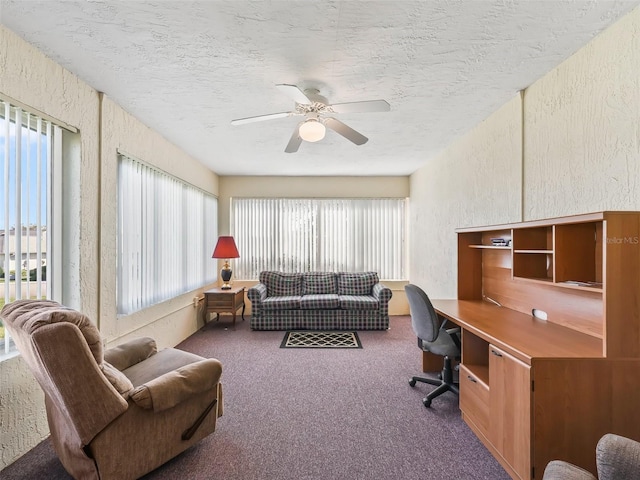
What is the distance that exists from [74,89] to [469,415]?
12.4 ft

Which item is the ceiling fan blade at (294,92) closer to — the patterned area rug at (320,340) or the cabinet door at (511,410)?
the cabinet door at (511,410)

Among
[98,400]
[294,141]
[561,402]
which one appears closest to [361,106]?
[294,141]

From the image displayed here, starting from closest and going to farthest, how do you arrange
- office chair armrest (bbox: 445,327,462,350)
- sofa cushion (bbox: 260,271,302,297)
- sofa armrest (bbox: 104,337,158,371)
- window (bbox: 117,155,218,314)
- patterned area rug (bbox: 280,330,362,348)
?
1. sofa armrest (bbox: 104,337,158,371)
2. office chair armrest (bbox: 445,327,462,350)
3. window (bbox: 117,155,218,314)
4. patterned area rug (bbox: 280,330,362,348)
5. sofa cushion (bbox: 260,271,302,297)

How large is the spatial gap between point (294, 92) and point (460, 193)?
8.06 feet

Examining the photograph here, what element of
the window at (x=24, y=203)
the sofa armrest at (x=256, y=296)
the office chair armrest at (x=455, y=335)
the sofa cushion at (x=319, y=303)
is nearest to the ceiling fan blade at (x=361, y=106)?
the office chair armrest at (x=455, y=335)

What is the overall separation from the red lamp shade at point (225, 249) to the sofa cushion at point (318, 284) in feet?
4.12

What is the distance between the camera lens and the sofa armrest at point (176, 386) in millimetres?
1582

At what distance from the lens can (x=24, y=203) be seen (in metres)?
2.00

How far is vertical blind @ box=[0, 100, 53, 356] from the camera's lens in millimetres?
1852

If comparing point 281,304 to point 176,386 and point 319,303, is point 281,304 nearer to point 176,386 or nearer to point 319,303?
point 319,303

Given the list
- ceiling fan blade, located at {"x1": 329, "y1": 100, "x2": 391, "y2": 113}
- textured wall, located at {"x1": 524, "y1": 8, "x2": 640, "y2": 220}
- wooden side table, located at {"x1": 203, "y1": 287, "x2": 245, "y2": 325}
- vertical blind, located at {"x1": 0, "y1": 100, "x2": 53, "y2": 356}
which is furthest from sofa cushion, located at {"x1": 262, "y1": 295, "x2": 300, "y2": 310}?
textured wall, located at {"x1": 524, "y1": 8, "x2": 640, "y2": 220}

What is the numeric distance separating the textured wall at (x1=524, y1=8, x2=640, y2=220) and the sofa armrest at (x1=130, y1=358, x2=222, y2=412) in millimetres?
2586

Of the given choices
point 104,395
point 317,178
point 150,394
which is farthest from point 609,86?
point 317,178

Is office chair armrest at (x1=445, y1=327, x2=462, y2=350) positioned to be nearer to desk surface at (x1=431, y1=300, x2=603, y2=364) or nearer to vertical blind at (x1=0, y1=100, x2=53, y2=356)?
desk surface at (x1=431, y1=300, x2=603, y2=364)
